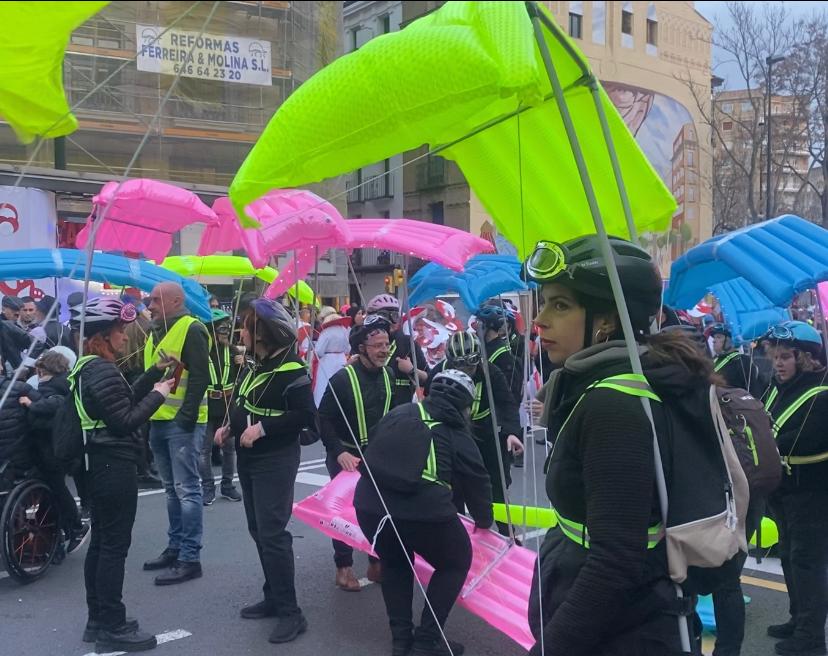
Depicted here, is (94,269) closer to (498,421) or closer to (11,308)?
(11,308)

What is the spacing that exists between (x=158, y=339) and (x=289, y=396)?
2086 millimetres

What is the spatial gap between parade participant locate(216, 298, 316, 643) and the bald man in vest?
1013mm

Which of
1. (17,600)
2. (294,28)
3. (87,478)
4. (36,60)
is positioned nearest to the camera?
(36,60)

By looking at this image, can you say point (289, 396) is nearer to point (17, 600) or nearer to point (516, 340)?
point (17, 600)

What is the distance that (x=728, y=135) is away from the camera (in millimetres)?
21500

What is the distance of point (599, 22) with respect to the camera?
6.35ft

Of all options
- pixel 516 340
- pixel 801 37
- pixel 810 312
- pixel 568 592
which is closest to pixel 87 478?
pixel 568 592

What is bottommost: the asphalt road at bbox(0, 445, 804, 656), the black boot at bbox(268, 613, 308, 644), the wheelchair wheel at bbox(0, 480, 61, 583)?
the asphalt road at bbox(0, 445, 804, 656)

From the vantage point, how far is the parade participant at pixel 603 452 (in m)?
1.91

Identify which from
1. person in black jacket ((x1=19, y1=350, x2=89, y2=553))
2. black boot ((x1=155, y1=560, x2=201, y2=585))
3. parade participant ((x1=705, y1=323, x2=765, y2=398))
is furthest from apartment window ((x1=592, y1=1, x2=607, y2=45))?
black boot ((x1=155, y1=560, x2=201, y2=585))

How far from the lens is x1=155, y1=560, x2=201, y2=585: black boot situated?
19.1ft

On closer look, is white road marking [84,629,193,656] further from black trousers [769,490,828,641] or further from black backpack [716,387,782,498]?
black trousers [769,490,828,641]

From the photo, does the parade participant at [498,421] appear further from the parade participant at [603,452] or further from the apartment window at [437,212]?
the apartment window at [437,212]

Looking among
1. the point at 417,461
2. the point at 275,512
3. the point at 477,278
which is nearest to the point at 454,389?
the point at 417,461
